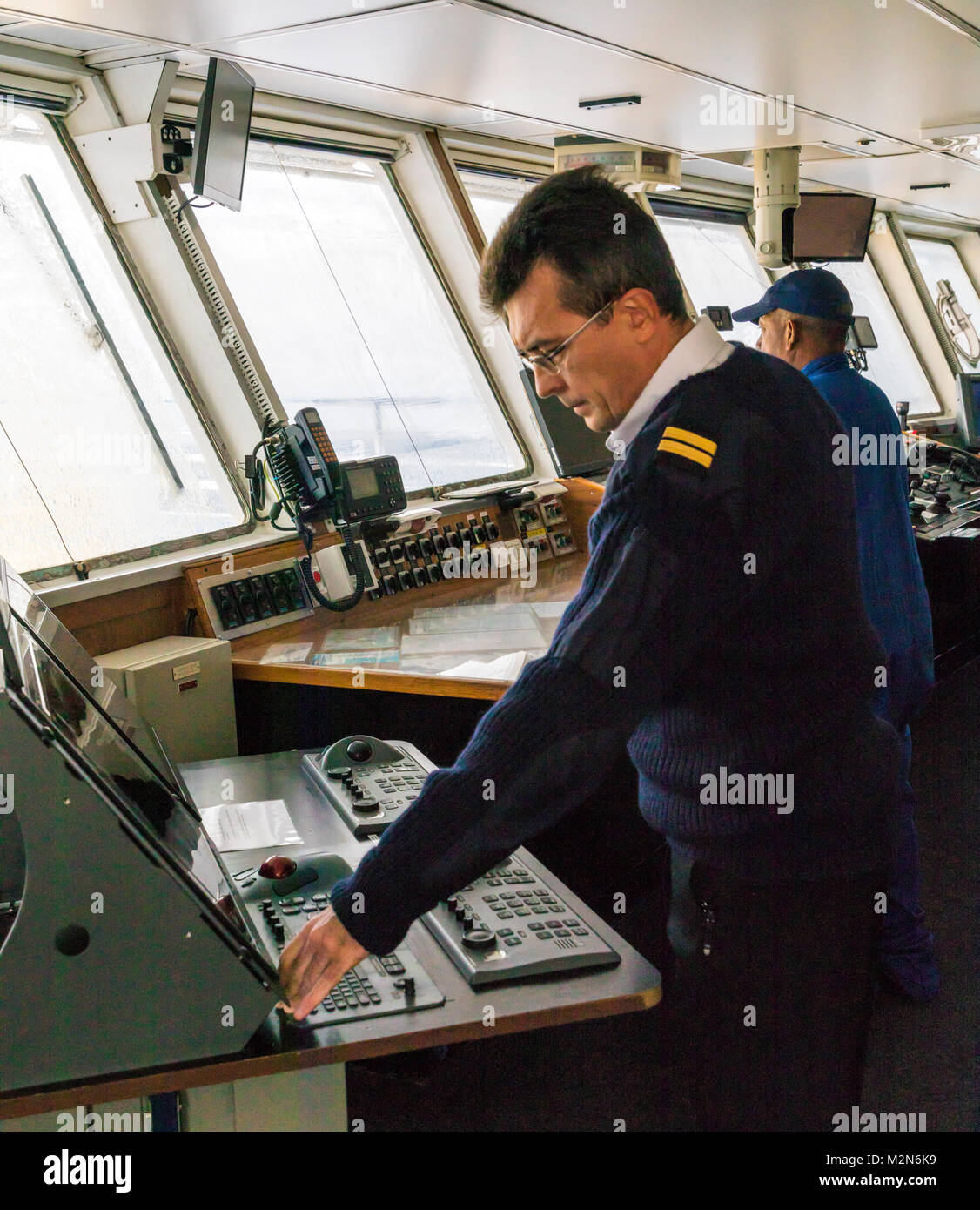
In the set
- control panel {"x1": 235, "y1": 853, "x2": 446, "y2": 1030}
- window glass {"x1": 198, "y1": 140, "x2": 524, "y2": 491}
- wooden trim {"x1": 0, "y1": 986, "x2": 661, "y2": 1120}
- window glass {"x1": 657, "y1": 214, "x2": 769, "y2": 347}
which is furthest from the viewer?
window glass {"x1": 657, "y1": 214, "x2": 769, "y2": 347}

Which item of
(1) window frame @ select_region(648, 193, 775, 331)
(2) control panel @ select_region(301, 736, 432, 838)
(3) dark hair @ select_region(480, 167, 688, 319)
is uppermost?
(1) window frame @ select_region(648, 193, 775, 331)

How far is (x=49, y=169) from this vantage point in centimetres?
306

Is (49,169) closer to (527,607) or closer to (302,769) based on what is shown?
(527,607)

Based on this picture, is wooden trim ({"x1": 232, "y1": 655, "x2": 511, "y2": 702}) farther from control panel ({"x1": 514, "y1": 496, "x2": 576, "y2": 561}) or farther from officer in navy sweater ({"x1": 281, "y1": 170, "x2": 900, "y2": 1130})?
control panel ({"x1": 514, "y1": 496, "x2": 576, "y2": 561})

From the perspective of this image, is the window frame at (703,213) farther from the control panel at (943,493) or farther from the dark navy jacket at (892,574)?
the dark navy jacket at (892,574)

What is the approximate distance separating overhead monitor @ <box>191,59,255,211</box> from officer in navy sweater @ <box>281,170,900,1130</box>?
1.65 metres

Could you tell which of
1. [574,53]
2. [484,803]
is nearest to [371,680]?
[484,803]

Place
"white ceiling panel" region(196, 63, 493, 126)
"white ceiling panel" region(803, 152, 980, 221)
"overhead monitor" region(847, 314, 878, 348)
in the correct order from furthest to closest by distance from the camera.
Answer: "overhead monitor" region(847, 314, 878, 348), "white ceiling panel" region(803, 152, 980, 221), "white ceiling panel" region(196, 63, 493, 126)

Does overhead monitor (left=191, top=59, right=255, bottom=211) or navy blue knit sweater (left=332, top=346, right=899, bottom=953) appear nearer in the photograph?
navy blue knit sweater (left=332, top=346, right=899, bottom=953)

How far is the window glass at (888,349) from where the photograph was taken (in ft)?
24.8

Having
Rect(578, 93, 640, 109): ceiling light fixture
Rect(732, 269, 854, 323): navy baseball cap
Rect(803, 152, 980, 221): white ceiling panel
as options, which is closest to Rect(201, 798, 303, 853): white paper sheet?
Rect(732, 269, 854, 323): navy baseball cap

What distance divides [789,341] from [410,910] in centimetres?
201

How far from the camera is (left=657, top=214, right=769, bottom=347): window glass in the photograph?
19.6 ft

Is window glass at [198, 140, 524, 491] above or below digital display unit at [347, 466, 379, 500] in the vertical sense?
above
